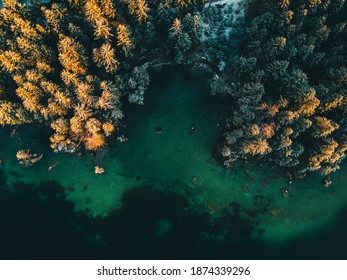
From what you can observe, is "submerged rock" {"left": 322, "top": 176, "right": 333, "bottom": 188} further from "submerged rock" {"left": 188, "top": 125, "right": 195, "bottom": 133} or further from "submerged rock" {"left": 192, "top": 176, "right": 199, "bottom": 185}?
"submerged rock" {"left": 188, "top": 125, "right": 195, "bottom": 133}

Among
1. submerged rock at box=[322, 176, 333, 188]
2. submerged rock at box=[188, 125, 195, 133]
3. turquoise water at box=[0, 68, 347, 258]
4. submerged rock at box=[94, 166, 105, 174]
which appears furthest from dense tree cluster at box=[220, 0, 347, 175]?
submerged rock at box=[94, 166, 105, 174]

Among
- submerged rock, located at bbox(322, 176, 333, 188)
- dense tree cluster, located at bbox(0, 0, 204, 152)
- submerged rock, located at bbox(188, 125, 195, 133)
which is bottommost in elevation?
submerged rock, located at bbox(322, 176, 333, 188)

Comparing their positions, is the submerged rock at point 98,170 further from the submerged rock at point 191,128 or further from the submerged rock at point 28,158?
the submerged rock at point 191,128

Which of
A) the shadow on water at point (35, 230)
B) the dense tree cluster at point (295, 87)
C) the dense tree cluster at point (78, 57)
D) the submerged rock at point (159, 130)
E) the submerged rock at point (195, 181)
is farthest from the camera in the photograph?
the submerged rock at point (159, 130)

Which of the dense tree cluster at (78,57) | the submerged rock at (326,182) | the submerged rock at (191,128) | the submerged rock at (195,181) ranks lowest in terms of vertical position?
the submerged rock at (326,182)

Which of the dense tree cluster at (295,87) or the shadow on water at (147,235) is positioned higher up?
the dense tree cluster at (295,87)

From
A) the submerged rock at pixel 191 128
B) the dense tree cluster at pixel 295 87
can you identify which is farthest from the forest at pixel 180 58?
the submerged rock at pixel 191 128
